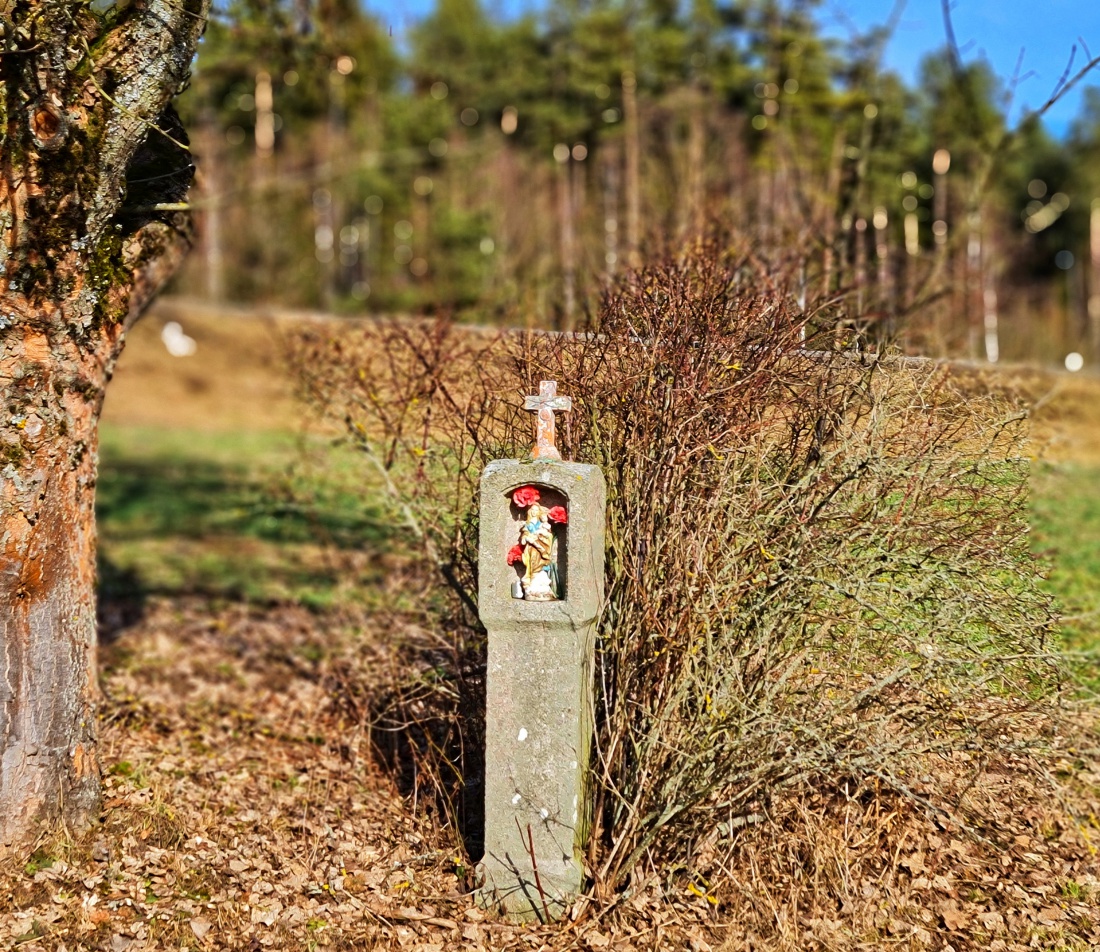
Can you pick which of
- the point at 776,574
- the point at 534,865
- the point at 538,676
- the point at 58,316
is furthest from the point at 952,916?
the point at 58,316

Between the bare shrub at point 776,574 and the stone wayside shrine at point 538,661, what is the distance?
195 mm

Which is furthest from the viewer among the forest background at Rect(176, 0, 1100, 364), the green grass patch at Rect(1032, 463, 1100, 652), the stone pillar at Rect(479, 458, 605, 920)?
the forest background at Rect(176, 0, 1100, 364)

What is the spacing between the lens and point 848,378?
15.0ft

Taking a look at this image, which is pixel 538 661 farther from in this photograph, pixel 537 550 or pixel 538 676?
pixel 537 550

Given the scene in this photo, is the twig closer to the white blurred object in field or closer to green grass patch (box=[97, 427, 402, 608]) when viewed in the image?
green grass patch (box=[97, 427, 402, 608])

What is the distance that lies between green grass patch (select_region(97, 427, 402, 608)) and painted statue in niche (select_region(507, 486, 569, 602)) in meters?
2.27

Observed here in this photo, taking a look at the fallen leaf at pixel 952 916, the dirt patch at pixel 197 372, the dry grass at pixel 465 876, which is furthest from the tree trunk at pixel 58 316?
the dirt patch at pixel 197 372

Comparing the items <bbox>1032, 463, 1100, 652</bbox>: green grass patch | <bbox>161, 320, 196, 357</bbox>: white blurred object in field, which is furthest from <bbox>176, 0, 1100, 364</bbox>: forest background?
<bbox>161, 320, 196, 357</bbox>: white blurred object in field

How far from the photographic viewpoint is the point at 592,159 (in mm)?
23938

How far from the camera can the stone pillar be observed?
4285 millimetres

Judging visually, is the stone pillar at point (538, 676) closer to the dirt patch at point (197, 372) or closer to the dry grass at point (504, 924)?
the dry grass at point (504, 924)

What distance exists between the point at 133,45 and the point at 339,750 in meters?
3.68

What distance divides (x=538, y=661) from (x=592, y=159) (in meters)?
21.0

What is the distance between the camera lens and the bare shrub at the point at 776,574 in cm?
441
